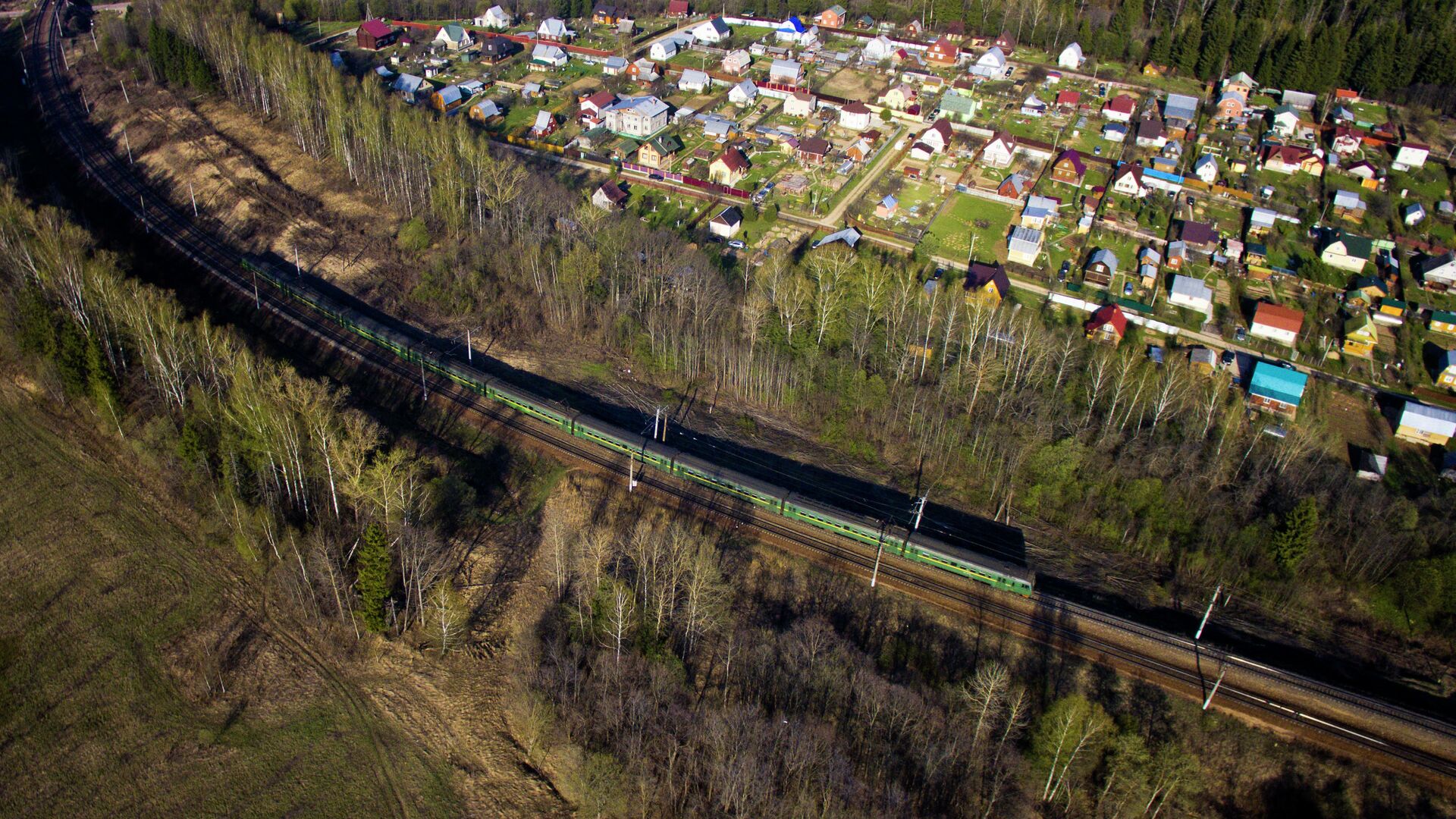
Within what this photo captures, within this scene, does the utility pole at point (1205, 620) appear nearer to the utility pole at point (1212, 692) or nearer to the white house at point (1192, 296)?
the utility pole at point (1212, 692)

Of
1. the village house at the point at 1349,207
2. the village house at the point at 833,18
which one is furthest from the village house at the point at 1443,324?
the village house at the point at 833,18

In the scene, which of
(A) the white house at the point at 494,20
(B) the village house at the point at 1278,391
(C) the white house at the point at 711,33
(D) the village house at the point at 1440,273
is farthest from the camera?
(A) the white house at the point at 494,20

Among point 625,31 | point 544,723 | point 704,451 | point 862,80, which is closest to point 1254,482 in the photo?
point 704,451

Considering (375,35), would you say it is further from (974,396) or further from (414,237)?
(974,396)

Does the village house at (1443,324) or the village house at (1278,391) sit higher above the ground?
→ the village house at (1443,324)

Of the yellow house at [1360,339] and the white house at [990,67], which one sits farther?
the white house at [990,67]

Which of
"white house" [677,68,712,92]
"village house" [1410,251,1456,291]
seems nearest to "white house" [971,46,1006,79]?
"white house" [677,68,712,92]
